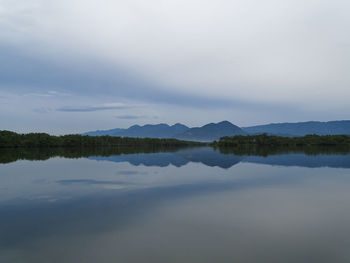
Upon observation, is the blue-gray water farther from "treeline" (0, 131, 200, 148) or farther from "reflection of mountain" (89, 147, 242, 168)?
"treeline" (0, 131, 200, 148)

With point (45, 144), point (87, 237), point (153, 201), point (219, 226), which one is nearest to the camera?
point (87, 237)

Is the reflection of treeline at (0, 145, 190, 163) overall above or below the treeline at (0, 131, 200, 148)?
below

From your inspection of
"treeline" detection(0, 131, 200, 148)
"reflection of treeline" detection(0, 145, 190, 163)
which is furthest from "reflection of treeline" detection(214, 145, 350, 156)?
"treeline" detection(0, 131, 200, 148)

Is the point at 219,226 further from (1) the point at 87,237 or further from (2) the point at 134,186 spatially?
(2) the point at 134,186

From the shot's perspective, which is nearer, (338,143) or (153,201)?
(153,201)

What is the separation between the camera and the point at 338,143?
116 metres

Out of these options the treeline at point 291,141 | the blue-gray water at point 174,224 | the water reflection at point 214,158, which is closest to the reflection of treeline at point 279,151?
the water reflection at point 214,158

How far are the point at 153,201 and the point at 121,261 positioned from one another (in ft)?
19.7

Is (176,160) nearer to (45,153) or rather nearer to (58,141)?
(45,153)

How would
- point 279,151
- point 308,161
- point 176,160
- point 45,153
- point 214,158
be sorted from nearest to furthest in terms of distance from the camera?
point 308,161 → point 176,160 → point 214,158 → point 45,153 → point 279,151

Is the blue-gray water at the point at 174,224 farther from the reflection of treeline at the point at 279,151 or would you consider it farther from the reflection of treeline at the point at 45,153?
the reflection of treeline at the point at 279,151

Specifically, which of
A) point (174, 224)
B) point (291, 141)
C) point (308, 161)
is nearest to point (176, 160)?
point (308, 161)

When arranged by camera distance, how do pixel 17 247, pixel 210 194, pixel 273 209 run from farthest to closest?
pixel 210 194
pixel 273 209
pixel 17 247

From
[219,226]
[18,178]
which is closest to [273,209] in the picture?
[219,226]
